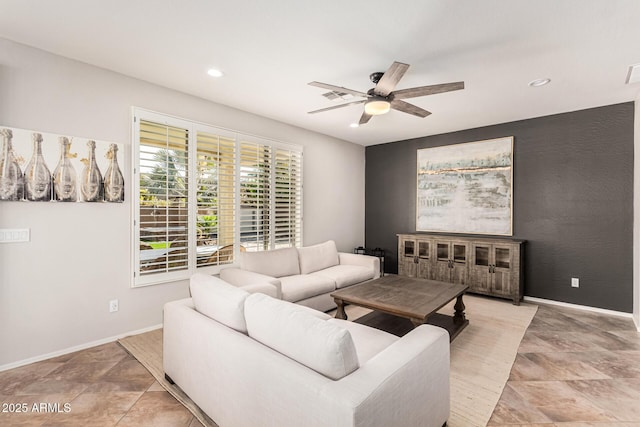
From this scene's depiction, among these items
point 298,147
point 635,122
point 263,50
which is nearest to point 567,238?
point 635,122

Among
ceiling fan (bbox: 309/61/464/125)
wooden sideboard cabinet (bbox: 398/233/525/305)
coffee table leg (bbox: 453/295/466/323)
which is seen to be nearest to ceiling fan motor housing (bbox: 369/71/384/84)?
ceiling fan (bbox: 309/61/464/125)

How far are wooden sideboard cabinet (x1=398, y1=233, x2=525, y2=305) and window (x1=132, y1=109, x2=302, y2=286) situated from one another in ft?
7.40

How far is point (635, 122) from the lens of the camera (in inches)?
147

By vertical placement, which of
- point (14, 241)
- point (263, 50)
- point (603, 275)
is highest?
point (263, 50)

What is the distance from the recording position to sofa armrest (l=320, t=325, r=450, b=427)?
1192 mm

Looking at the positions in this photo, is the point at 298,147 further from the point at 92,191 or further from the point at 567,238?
the point at 567,238

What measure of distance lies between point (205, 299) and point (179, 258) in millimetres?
1784

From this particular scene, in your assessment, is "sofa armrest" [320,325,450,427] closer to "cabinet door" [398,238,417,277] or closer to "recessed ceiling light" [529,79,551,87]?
"recessed ceiling light" [529,79,551,87]

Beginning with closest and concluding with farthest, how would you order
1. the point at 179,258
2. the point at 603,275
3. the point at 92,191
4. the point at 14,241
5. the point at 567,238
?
the point at 14,241
the point at 92,191
the point at 179,258
the point at 603,275
the point at 567,238

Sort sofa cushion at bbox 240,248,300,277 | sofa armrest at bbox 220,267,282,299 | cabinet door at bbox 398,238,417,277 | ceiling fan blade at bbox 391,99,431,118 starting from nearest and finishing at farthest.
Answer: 1. ceiling fan blade at bbox 391,99,431,118
2. sofa armrest at bbox 220,267,282,299
3. sofa cushion at bbox 240,248,300,277
4. cabinet door at bbox 398,238,417,277

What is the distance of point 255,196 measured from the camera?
14.3 ft

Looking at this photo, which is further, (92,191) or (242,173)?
(242,173)

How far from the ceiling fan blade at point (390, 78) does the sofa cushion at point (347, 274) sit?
2.38 m

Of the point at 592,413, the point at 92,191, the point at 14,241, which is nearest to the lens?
the point at 592,413
